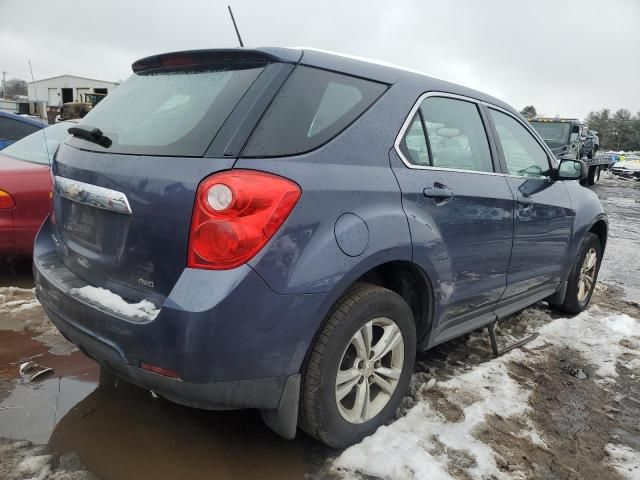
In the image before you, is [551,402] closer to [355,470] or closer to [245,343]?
[355,470]

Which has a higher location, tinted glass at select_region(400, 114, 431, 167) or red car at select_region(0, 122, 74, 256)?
tinted glass at select_region(400, 114, 431, 167)

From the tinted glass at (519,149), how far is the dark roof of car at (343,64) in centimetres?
52

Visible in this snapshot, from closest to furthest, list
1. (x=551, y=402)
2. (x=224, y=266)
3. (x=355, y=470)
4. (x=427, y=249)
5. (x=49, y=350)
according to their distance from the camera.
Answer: (x=224, y=266) < (x=355, y=470) < (x=427, y=249) < (x=551, y=402) < (x=49, y=350)

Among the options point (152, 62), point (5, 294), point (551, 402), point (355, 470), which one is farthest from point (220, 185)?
point (5, 294)

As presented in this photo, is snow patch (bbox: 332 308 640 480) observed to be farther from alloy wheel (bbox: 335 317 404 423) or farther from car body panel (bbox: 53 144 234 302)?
car body panel (bbox: 53 144 234 302)

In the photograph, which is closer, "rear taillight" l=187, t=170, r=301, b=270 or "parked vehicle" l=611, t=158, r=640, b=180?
"rear taillight" l=187, t=170, r=301, b=270

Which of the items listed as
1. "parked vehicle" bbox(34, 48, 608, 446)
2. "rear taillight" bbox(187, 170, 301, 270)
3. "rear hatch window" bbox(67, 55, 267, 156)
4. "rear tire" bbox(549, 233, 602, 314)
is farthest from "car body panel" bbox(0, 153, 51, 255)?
"rear tire" bbox(549, 233, 602, 314)

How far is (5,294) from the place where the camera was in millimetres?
4098

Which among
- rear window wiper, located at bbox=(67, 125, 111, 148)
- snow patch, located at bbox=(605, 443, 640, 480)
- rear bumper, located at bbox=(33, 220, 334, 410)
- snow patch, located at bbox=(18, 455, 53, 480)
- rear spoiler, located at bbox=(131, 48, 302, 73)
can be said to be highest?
rear spoiler, located at bbox=(131, 48, 302, 73)

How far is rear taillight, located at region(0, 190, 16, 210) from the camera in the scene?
13.3ft

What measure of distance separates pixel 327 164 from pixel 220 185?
466 mm

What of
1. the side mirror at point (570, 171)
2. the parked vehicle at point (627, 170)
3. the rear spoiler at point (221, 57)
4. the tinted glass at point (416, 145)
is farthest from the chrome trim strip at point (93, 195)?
the parked vehicle at point (627, 170)

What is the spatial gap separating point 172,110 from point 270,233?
0.81 metres

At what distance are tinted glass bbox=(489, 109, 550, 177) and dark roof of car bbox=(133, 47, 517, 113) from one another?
518mm
